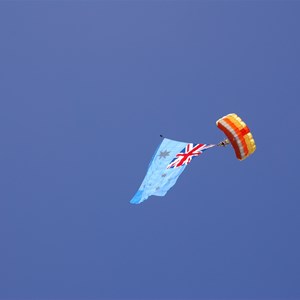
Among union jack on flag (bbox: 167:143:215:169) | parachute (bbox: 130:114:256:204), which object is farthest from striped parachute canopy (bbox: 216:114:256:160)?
union jack on flag (bbox: 167:143:215:169)

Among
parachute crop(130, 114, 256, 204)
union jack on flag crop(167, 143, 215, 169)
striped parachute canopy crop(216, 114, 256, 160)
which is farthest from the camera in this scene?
striped parachute canopy crop(216, 114, 256, 160)

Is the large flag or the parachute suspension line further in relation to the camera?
the parachute suspension line

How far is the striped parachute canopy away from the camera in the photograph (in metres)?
38.2

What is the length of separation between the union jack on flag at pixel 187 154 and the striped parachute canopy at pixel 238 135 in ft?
5.10

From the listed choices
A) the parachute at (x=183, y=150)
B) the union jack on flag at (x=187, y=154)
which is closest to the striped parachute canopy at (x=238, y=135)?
the parachute at (x=183, y=150)

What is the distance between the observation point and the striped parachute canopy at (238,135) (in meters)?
38.2

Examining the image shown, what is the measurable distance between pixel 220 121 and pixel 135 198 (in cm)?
859

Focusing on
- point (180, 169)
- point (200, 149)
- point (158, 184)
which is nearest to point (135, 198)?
point (158, 184)

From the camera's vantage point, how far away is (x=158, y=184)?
34.8 meters

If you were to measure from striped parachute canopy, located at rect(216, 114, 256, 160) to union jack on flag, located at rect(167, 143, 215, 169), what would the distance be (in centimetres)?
155

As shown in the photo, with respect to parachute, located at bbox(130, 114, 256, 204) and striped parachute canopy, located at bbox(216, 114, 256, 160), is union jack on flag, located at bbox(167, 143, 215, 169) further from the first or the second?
striped parachute canopy, located at bbox(216, 114, 256, 160)

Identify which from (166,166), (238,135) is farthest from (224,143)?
(166,166)

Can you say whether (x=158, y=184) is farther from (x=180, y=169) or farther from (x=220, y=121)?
(x=220, y=121)

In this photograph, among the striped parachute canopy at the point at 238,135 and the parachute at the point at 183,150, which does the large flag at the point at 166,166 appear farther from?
the striped parachute canopy at the point at 238,135
